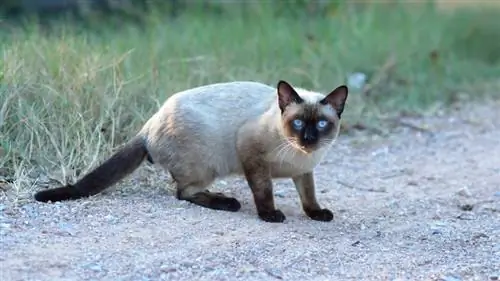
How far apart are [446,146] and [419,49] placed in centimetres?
215

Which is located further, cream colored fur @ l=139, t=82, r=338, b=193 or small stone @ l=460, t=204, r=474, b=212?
small stone @ l=460, t=204, r=474, b=212

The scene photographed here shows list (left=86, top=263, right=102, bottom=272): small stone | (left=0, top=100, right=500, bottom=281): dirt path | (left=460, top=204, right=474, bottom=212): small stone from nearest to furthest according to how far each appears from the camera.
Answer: (left=86, top=263, right=102, bottom=272): small stone
(left=0, top=100, right=500, bottom=281): dirt path
(left=460, top=204, right=474, bottom=212): small stone

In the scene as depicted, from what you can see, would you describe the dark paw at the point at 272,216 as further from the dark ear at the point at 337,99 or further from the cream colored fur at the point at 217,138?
the dark ear at the point at 337,99

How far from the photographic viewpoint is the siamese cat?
4.48 m

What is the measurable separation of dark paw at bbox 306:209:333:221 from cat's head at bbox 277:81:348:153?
14.2 inches

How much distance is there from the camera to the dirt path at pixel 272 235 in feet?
12.3

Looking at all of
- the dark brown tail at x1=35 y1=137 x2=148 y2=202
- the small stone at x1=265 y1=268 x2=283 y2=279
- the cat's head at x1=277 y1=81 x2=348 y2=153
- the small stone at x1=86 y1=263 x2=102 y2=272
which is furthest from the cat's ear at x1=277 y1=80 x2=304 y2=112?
the small stone at x1=86 y1=263 x2=102 y2=272

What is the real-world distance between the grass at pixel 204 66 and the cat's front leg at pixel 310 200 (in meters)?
1.06

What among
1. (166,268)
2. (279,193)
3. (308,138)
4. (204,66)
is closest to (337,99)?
(308,138)

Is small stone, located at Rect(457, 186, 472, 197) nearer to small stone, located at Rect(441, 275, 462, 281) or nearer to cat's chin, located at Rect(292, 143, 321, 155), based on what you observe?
cat's chin, located at Rect(292, 143, 321, 155)

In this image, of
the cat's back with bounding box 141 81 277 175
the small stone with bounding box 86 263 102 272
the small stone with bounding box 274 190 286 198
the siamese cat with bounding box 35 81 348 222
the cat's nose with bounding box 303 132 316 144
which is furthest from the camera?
the small stone with bounding box 274 190 286 198

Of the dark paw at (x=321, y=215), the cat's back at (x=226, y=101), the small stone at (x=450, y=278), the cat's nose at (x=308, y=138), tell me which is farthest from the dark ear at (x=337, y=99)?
the small stone at (x=450, y=278)

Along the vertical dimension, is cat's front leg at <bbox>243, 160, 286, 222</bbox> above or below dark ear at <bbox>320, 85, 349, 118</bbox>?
below

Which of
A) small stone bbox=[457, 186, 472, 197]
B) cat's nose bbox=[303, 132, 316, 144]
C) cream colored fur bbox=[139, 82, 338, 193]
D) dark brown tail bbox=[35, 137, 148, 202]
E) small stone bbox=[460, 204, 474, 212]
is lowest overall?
small stone bbox=[457, 186, 472, 197]
